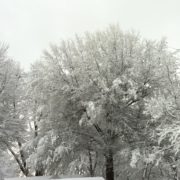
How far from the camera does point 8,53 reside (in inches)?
880

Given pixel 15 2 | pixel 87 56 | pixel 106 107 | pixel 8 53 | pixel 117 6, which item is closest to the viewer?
pixel 106 107

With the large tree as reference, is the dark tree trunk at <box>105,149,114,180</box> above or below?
below

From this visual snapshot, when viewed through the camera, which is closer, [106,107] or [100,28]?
[106,107]

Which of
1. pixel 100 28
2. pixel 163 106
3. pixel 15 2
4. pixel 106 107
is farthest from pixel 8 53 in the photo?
pixel 163 106

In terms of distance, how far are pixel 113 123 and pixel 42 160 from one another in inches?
187

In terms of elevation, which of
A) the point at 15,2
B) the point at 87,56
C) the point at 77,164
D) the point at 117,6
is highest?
the point at 15,2

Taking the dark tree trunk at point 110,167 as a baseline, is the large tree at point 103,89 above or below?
above

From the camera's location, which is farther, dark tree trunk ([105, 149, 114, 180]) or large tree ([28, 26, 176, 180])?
dark tree trunk ([105, 149, 114, 180])

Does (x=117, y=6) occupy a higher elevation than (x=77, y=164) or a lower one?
higher

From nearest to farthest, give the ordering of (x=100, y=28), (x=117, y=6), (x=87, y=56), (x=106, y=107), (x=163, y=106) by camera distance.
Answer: (x=163, y=106) → (x=106, y=107) → (x=87, y=56) → (x=100, y=28) → (x=117, y=6)

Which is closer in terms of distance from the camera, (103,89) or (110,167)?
(103,89)

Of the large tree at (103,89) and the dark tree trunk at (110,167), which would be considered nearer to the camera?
the large tree at (103,89)

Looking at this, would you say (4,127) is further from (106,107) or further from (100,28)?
(100,28)

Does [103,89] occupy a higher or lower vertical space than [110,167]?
higher
